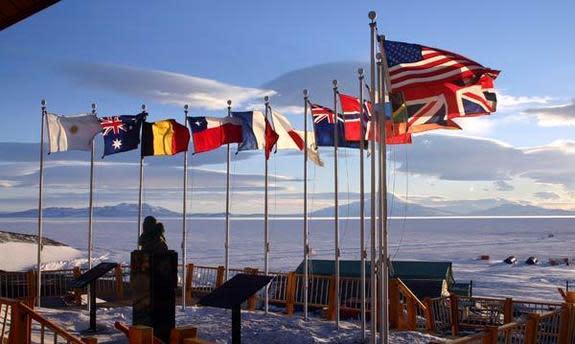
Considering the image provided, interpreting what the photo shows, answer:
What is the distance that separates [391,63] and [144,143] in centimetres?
1167

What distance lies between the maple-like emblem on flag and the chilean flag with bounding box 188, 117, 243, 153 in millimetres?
9860

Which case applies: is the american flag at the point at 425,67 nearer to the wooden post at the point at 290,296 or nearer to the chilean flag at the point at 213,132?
the chilean flag at the point at 213,132

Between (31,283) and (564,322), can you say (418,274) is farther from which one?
(31,283)

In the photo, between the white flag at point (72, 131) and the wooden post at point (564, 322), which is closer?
the wooden post at point (564, 322)

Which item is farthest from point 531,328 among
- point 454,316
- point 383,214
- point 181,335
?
point 181,335

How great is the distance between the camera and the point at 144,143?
74.1 feet

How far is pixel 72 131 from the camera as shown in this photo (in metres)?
22.9

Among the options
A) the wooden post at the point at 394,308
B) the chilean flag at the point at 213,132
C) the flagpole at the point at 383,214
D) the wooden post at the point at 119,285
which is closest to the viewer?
the flagpole at the point at 383,214

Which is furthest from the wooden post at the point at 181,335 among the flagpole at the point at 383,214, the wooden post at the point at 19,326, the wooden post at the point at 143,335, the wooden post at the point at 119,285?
the wooden post at the point at 119,285

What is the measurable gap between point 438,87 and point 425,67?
0.47 metres

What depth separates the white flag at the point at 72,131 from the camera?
884 inches

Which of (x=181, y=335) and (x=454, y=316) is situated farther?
(x=454, y=316)

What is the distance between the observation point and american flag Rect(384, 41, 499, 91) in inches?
504

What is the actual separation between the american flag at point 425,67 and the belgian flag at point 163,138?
1086 centimetres
